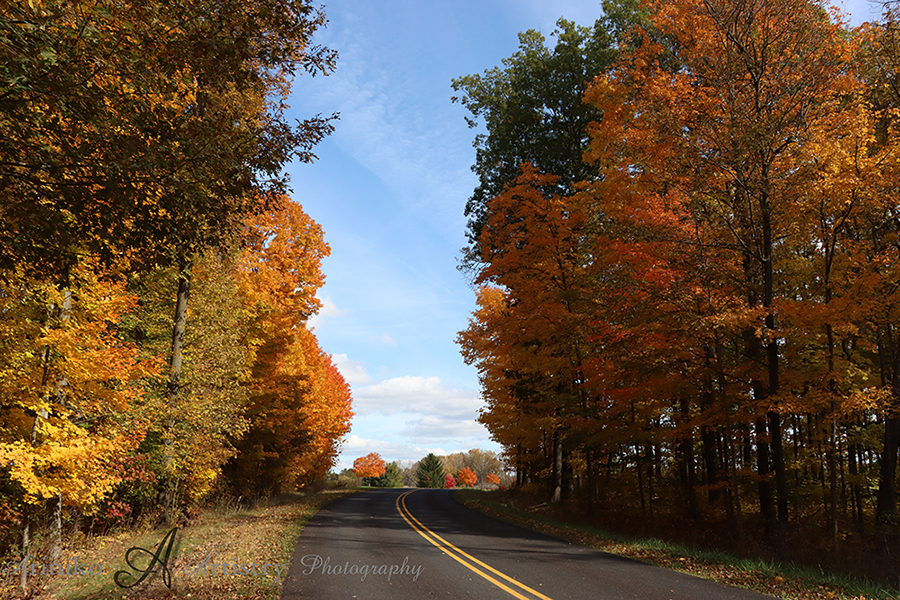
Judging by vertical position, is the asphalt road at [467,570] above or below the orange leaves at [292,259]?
below

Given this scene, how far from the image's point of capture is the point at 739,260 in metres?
16.3

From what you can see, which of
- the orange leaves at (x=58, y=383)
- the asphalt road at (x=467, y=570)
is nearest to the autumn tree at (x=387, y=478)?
the asphalt road at (x=467, y=570)

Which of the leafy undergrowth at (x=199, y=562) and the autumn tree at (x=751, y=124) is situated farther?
the autumn tree at (x=751, y=124)

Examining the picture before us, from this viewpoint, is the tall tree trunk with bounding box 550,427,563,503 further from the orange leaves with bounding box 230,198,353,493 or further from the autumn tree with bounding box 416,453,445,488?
the autumn tree with bounding box 416,453,445,488

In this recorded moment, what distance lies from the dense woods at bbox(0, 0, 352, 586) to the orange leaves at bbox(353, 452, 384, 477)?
4563 cm

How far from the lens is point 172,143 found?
21.1ft

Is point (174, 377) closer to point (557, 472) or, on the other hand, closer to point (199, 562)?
point (199, 562)

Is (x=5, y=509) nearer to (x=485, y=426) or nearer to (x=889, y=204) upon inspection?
(x=485, y=426)

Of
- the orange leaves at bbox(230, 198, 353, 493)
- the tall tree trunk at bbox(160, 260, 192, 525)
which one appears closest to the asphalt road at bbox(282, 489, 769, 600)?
the tall tree trunk at bbox(160, 260, 192, 525)

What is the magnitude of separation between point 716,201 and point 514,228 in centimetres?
787

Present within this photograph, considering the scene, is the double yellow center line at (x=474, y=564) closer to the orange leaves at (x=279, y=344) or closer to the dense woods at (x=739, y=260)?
the dense woods at (x=739, y=260)

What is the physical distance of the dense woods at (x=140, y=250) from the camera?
5.82 metres

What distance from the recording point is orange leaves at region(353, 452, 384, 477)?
68856 mm

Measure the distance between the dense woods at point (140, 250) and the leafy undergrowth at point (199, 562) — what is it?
45.6 inches
